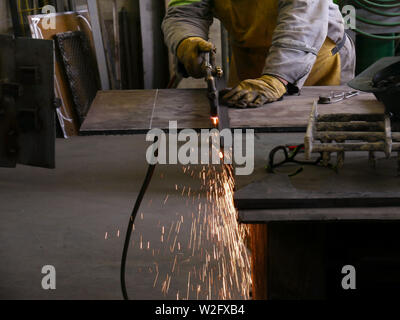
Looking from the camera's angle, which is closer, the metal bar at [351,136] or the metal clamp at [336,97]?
the metal bar at [351,136]

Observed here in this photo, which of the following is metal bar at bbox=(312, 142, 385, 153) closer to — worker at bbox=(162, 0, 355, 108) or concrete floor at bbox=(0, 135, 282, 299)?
worker at bbox=(162, 0, 355, 108)

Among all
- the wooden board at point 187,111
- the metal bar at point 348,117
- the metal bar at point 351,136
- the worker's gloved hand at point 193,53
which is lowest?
the wooden board at point 187,111

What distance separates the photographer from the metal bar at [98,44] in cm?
511

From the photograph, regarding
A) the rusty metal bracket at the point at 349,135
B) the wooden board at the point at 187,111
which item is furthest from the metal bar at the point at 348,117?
the wooden board at the point at 187,111

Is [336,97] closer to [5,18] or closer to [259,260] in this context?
[259,260]

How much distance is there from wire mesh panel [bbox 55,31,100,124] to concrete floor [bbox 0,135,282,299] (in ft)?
2.08

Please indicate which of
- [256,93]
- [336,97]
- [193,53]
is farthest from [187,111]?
[336,97]

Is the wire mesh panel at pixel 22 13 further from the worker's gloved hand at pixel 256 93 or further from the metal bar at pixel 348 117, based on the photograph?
the metal bar at pixel 348 117

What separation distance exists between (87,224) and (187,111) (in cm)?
134

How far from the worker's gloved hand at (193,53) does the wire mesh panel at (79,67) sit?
8.27 ft

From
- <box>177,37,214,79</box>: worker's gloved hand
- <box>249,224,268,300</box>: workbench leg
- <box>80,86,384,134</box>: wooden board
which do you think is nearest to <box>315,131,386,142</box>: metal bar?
<box>249,224,268,300</box>: workbench leg
